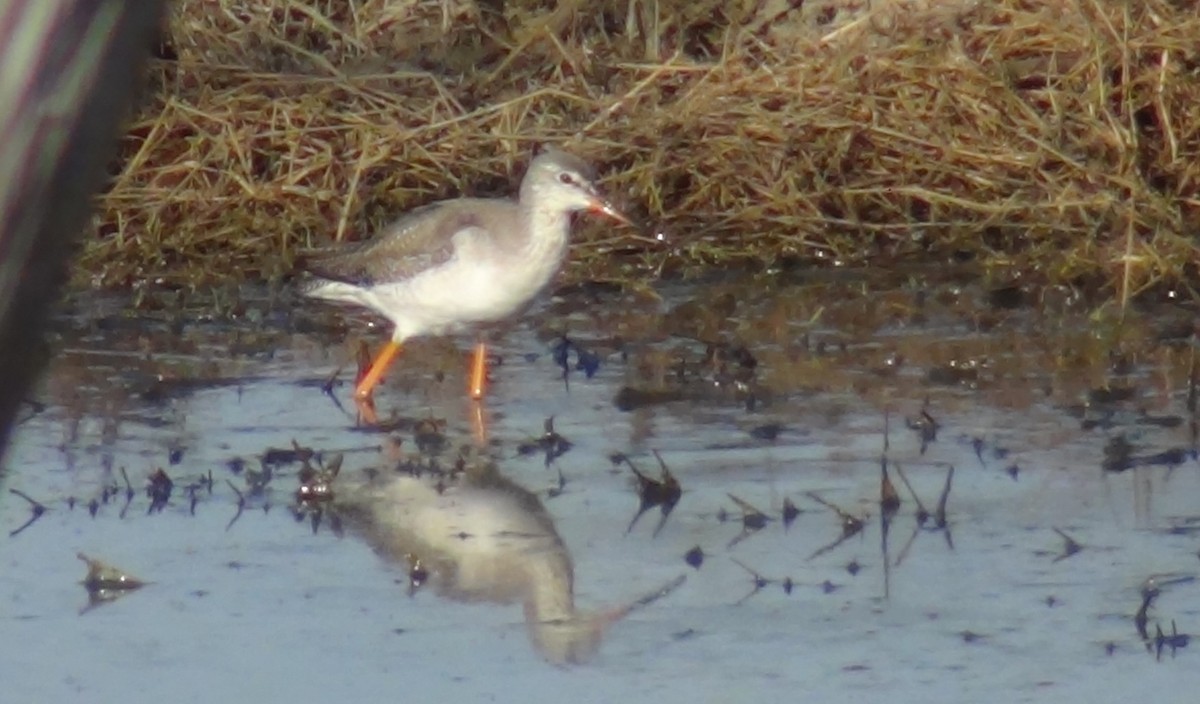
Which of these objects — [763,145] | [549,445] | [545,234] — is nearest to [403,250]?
[545,234]

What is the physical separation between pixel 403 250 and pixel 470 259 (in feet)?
1.03

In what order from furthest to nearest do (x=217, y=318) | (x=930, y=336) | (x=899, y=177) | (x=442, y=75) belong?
(x=442, y=75)
(x=899, y=177)
(x=217, y=318)
(x=930, y=336)

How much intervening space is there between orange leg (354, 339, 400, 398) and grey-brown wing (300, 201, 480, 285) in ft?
0.72

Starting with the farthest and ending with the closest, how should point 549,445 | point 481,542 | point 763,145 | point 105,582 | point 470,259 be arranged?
point 763,145 < point 470,259 < point 549,445 < point 481,542 < point 105,582

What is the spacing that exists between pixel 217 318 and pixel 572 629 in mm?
3598

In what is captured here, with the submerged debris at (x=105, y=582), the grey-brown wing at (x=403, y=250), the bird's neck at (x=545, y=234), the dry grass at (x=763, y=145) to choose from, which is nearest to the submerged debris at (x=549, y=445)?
the bird's neck at (x=545, y=234)

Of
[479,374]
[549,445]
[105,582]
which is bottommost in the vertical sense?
[105,582]

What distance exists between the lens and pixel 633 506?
532 cm

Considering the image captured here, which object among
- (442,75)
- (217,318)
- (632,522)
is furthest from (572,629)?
(442,75)

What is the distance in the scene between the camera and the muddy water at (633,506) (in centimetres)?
421

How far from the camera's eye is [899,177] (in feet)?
27.0

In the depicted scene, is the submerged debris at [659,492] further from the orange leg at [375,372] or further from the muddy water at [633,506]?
the orange leg at [375,372]

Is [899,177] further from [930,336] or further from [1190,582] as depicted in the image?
[1190,582]

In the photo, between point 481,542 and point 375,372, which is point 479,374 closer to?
point 375,372
